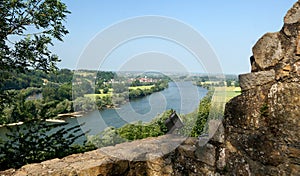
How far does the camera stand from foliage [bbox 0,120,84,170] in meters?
3.99

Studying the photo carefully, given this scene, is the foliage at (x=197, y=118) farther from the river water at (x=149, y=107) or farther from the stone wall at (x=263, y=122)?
the stone wall at (x=263, y=122)

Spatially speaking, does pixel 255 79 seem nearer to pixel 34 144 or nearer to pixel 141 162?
pixel 141 162

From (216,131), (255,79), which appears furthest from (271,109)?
(216,131)

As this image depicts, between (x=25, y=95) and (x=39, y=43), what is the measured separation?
117 centimetres

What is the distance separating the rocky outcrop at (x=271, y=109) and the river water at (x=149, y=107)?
1507 mm

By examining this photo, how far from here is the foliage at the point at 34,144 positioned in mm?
3988

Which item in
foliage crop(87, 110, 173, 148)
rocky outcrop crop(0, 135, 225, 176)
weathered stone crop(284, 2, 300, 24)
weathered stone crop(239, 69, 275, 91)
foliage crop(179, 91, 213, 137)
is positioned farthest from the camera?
foliage crop(87, 110, 173, 148)

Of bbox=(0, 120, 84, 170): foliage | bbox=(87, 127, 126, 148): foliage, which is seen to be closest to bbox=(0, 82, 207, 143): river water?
bbox=(87, 127, 126, 148): foliage

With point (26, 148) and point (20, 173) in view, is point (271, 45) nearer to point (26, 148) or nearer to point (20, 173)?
point (20, 173)

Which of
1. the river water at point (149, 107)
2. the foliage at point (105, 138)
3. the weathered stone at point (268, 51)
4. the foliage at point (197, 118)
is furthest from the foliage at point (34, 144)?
the weathered stone at point (268, 51)

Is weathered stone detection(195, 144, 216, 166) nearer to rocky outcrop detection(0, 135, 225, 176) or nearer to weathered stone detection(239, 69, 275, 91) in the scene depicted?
rocky outcrop detection(0, 135, 225, 176)

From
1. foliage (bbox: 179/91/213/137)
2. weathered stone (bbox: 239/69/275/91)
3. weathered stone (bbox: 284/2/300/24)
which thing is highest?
weathered stone (bbox: 284/2/300/24)

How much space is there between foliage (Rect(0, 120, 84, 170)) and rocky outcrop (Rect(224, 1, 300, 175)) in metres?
3.03

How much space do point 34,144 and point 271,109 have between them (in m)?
3.87
